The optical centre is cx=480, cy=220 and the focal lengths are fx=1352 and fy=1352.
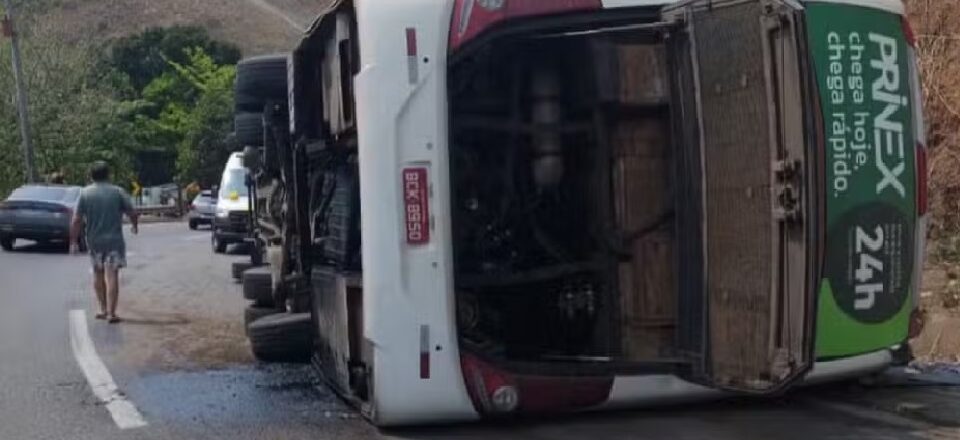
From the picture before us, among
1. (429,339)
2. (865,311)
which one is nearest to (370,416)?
(429,339)

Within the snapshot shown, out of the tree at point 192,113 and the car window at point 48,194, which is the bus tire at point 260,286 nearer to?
the car window at point 48,194

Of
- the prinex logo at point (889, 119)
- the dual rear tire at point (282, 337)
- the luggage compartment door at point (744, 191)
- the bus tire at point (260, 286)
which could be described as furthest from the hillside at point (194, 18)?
the prinex logo at point (889, 119)

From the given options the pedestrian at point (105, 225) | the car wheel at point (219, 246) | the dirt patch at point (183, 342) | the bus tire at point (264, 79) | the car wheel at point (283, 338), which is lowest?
the dirt patch at point (183, 342)

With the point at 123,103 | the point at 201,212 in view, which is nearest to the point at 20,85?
the point at 201,212

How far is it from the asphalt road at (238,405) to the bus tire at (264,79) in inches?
78.4

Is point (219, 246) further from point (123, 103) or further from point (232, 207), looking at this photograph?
point (123, 103)

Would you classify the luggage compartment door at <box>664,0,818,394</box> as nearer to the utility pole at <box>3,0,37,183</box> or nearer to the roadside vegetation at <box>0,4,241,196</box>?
the utility pole at <box>3,0,37,183</box>

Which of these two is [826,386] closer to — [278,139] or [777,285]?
[777,285]

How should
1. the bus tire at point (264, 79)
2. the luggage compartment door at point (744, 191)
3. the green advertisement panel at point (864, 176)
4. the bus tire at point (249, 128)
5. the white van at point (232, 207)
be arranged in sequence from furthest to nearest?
the white van at point (232, 207), the bus tire at point (249, 128), the bus tire at point (264, 79), the green advertisement panel at point (864, 176), the luggage compartment door at point (744, 191)

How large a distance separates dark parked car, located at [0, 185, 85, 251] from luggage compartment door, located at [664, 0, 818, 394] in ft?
69.7

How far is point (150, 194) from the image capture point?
2224 inches

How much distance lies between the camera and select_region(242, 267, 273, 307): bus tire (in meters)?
10.4

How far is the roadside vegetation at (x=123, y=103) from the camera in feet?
160

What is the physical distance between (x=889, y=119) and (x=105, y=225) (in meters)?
8.48
